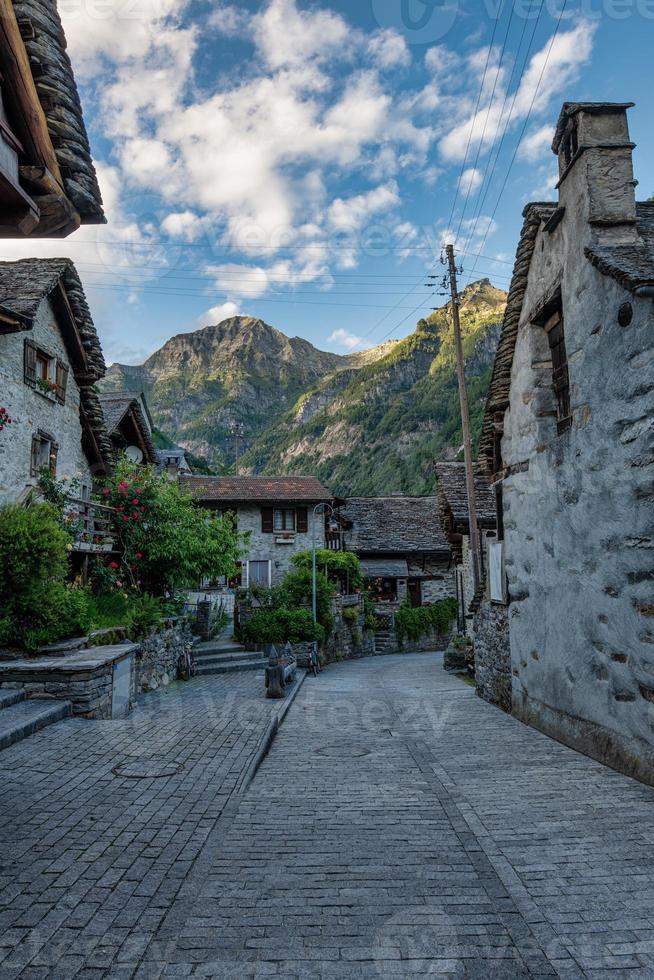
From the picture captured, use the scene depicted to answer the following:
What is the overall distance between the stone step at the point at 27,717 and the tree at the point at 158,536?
641 cm

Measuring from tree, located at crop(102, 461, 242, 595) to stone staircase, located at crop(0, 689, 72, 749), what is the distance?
6.39 meters

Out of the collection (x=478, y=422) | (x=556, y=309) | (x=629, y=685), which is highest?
(x=478, y=422)

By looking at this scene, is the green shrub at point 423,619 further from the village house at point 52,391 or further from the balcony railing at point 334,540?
the village house at point 52,391

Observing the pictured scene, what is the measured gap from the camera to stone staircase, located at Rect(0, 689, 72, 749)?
7.20 metres

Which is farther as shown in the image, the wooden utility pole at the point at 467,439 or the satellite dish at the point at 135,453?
the satellite dish at the point at 135,453

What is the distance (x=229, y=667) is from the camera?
56.0 ft

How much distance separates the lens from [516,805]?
19.1 ft

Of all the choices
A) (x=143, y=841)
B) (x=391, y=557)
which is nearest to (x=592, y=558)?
(x=143, y=841)

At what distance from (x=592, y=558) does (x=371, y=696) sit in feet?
25.9

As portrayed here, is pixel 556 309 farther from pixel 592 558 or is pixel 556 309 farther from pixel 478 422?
pixel 478 422

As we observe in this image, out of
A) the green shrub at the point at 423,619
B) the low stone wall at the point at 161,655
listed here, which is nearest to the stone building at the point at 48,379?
the low stone wall at the point at 161,655

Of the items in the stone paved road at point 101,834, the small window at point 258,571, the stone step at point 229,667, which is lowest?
the stone step at point 229,667

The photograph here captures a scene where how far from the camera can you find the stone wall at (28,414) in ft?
45.3

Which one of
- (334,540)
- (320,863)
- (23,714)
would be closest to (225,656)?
(23,714)
